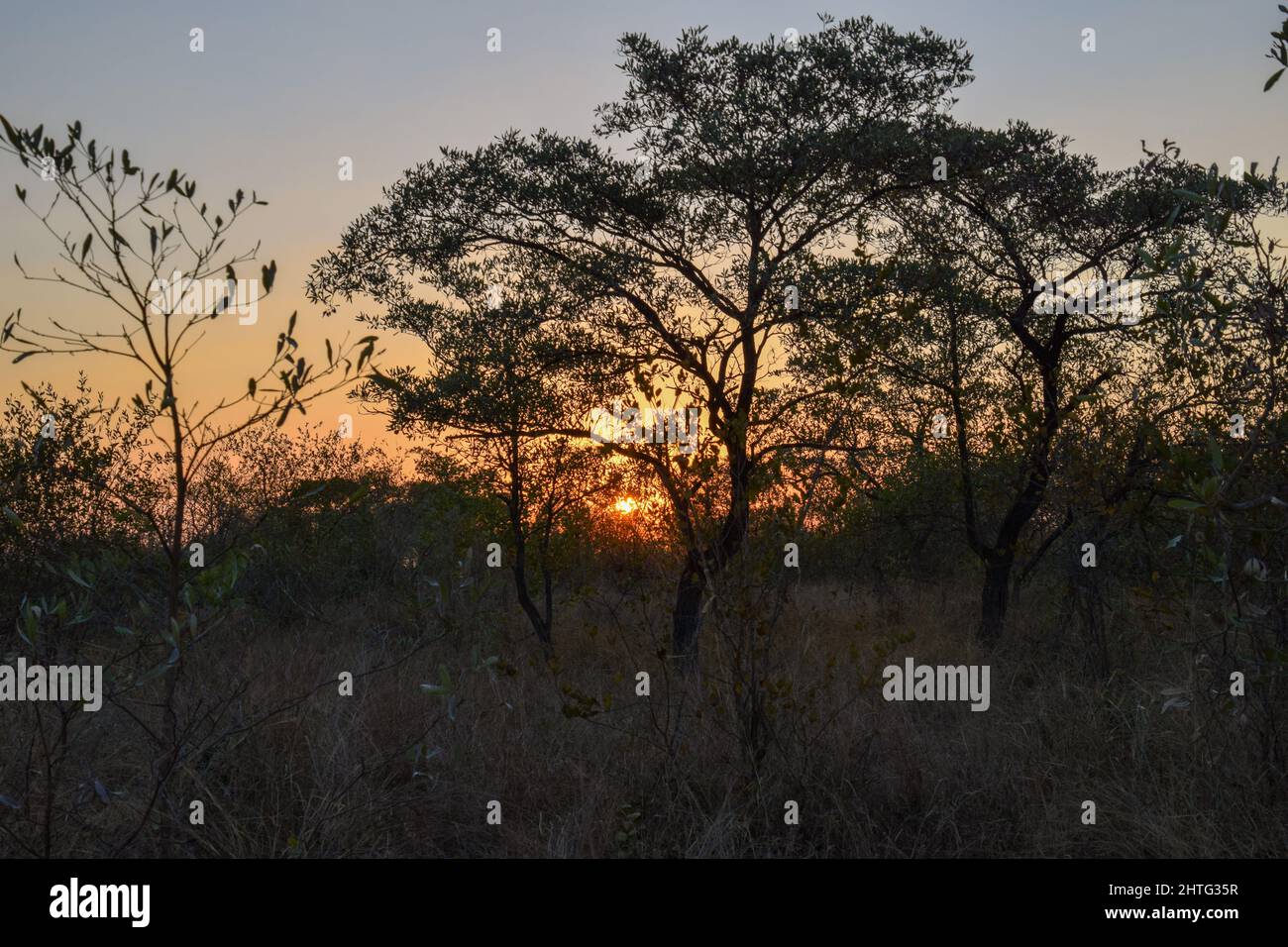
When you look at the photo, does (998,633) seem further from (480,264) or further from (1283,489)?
(480,264)

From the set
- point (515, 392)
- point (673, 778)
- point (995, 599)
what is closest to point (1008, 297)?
point (995, 599)

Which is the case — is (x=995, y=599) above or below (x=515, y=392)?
below

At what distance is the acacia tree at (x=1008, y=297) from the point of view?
1252cm

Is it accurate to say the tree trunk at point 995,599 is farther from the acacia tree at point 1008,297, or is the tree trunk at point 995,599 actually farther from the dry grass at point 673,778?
the dry grass at point 673,778

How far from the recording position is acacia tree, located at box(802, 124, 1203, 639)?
41.1ft

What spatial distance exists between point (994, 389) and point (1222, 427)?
6.45m

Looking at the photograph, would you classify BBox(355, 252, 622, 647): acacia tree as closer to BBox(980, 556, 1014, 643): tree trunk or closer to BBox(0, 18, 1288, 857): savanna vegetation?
BBox(0, 18, 1288, 857): savanna vegetation

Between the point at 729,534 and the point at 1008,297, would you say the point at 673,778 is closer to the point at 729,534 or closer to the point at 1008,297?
the point at 729,534

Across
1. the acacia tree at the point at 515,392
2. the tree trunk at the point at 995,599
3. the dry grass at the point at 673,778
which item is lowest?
the dry grass at the point at 673,778

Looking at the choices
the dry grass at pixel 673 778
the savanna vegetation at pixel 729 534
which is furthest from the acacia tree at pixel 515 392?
the dry grass at pixel 673 778

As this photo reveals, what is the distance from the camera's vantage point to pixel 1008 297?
13797mm

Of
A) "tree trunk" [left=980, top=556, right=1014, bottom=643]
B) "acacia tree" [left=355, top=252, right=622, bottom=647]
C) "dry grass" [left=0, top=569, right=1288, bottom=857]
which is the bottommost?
"dry grass" [left=0, top=569, right=1288, bottom=857]

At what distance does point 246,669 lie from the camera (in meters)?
9.82

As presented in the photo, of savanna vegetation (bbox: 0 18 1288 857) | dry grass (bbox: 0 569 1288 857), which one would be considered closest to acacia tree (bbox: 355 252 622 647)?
savanna vegetation (bbox: 0 18 1288 857)
